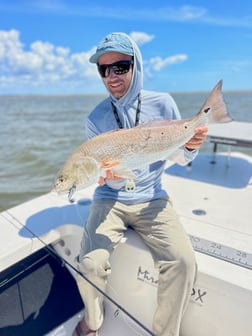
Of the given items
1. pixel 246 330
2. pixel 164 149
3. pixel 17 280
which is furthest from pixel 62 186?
pixel 246 330

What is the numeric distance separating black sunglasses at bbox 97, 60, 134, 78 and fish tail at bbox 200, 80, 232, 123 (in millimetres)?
560

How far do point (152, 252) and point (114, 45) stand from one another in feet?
4.20

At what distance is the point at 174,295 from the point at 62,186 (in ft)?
2.83

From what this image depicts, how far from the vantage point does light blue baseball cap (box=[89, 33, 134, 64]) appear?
1.75 m

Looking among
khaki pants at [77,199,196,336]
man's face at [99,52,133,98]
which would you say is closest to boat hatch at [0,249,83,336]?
khaki pants at [77,199,196,336]

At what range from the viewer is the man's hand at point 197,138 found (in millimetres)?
1716

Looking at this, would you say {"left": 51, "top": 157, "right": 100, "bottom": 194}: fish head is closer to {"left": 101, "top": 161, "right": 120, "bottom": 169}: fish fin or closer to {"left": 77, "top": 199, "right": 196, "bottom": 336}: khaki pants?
{"left": 101, "top": 161, "right": 120, "bottom": 169}: fish fin

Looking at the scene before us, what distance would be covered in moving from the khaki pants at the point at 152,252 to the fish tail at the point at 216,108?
2.31ft

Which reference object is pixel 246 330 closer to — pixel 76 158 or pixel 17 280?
pixel 76 158

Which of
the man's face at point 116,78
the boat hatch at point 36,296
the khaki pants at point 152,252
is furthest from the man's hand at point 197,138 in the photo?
the boat hatch at point 36,296

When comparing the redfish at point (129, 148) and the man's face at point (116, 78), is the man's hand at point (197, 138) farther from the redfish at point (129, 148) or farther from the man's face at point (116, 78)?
the man's face at point (116, 78)

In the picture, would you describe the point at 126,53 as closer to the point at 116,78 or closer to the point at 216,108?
the point at 116,78

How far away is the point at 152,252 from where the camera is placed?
5.90ft

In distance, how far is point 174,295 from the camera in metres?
1.62
